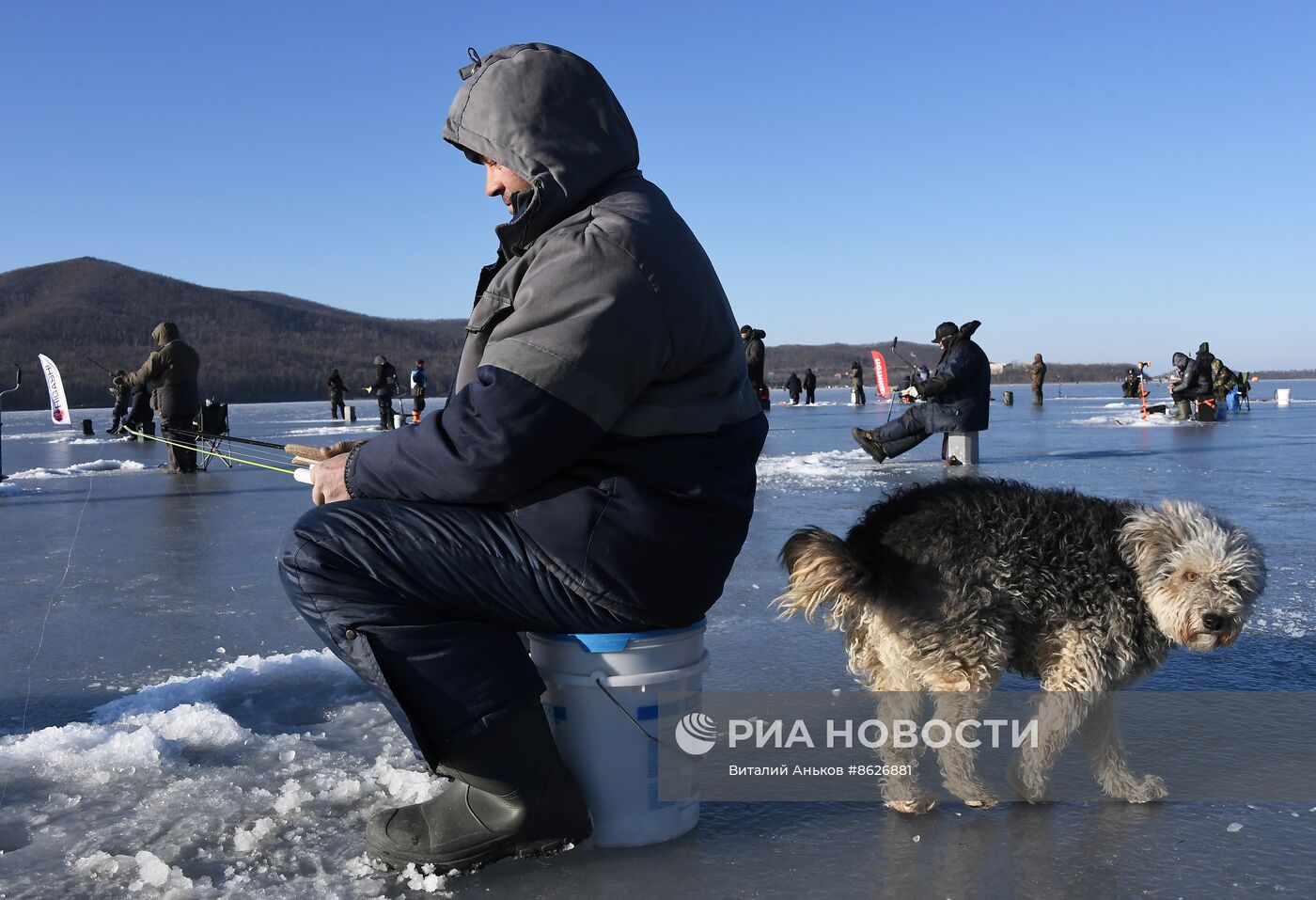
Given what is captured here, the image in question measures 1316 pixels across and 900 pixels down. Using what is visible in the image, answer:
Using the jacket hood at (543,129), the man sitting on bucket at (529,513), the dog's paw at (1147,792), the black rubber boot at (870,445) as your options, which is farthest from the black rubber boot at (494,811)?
the black rubber boot at (870,445)

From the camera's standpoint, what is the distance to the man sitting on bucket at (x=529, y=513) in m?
2.24

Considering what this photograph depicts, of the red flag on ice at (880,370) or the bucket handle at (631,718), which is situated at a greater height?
the red flag on ice at (880,370)

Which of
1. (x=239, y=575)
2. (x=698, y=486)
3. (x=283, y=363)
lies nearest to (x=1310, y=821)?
(x=698, y=486)

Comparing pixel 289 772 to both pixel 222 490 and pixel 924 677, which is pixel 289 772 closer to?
pixel 924 677

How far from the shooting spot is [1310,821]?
2.48 metres

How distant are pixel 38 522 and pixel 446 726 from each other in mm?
7938

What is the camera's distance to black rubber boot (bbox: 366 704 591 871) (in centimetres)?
231

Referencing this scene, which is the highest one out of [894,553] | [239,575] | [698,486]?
[698,486]

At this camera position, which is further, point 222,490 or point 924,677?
point 222,490

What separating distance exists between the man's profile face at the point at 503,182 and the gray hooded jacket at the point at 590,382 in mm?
40

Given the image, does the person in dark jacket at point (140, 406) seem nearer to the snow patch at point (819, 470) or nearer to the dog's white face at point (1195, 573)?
the snow patch at point (819, 470)

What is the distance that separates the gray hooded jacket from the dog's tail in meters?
0.24

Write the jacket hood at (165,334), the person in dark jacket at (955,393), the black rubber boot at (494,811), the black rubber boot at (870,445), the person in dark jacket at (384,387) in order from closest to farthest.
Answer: the black rubber boot at (494,811) → the person in dark jacket at (955,393) → the black rubber boot at (870,445) → the jacket hood at (165,334) → the person in dark jacket at (384,387)

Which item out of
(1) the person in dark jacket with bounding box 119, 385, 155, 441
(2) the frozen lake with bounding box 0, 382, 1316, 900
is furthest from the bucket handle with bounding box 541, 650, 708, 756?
(1) the person in dark jacket with bounding box 119, 385, 155, 441
